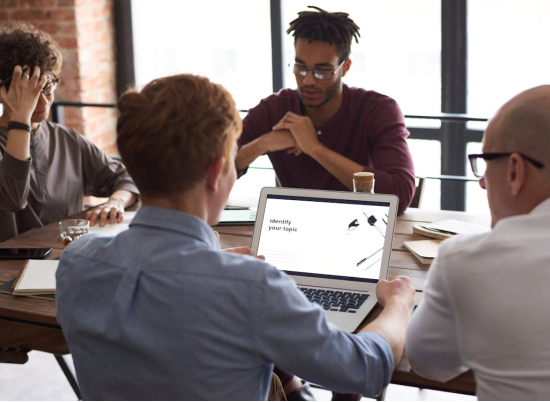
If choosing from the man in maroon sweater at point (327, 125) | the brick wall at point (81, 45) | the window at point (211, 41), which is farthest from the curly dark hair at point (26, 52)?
the window at point (211, 41)

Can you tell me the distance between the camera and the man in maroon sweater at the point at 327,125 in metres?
2.46

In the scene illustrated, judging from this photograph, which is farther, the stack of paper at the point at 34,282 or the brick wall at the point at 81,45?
the brick wall at the point at 81,45

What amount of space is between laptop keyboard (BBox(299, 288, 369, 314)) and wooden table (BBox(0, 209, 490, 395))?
5cm

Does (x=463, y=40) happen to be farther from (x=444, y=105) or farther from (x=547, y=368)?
(x=547, y=368)

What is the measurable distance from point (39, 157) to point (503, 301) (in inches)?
72.4

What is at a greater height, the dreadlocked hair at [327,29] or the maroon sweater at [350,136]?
the dreadlocked hair at [327,29]

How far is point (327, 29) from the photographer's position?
256cm

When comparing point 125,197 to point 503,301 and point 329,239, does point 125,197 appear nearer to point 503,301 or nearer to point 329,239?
point 329,239

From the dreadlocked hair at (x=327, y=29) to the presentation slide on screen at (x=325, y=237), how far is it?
995 mm

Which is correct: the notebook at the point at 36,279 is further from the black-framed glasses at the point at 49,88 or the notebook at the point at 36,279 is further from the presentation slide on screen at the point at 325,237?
the black-framed glasses at the point at 49,88

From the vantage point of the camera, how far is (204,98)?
109 centimetres

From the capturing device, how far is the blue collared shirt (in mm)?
1023

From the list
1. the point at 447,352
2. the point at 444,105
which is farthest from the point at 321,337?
the point at 444,105

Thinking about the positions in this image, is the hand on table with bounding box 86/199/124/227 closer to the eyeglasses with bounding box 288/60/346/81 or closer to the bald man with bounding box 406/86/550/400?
the eyeglasses with bounding box 288/60/346/81
